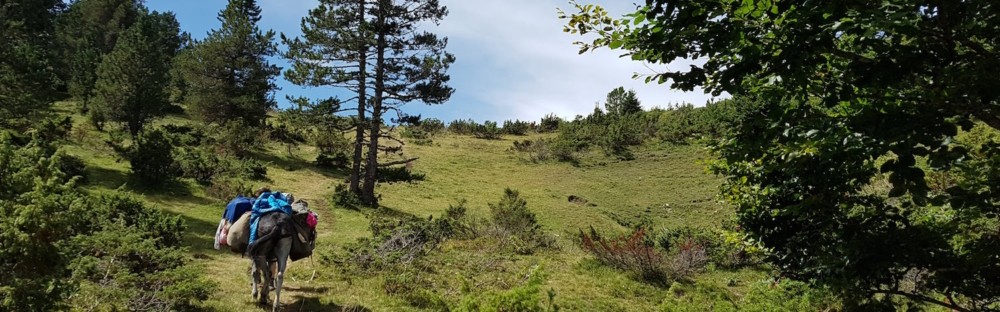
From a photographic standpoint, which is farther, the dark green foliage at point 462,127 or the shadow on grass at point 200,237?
the dark green foliage at point 462,127

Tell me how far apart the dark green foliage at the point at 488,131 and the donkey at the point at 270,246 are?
42.8m

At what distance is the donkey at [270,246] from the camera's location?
7.54m

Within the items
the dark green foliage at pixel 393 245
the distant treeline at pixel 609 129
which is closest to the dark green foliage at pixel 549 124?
the distant treeline at pixel 609 129

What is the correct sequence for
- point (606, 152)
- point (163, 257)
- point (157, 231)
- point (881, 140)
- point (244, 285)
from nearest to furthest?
point (881, 140) < point (163, 257) < point (244, 285) < point (157, 231) < point (606, 152)

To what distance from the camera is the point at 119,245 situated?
A: 804 centimetres

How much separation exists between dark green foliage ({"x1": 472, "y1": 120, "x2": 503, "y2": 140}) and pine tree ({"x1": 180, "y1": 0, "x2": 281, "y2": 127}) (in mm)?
22718

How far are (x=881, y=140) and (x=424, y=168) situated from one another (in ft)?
103

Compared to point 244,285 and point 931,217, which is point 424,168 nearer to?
point 244,285

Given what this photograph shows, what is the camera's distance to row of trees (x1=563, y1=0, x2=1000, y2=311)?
3104mm

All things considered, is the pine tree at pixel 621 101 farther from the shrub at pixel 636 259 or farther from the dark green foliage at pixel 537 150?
the shrub at pixel 636 259

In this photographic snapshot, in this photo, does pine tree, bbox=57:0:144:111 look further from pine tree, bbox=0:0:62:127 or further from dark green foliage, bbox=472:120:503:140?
dark green foliage, bbox=472:120:503:140

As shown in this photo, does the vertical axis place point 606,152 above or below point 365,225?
above

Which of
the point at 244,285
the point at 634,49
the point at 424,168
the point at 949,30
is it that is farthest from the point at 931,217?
the point at 424,168

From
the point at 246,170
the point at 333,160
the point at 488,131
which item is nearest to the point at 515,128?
the point at 488,131
